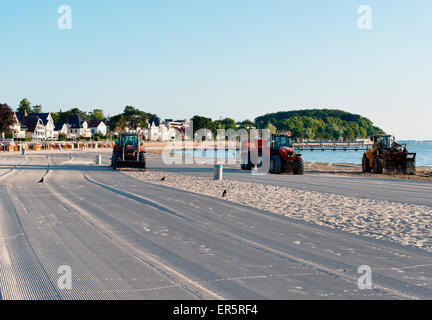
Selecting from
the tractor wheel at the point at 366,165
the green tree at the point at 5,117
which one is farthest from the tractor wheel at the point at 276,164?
the green tree at the point at 5,117

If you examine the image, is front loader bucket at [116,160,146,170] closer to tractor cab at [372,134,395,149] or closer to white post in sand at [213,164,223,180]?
white post in sand at [213,164,223,180]

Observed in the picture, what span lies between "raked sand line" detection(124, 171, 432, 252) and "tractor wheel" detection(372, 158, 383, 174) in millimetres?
13042

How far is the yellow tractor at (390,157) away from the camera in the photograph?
2967 cm

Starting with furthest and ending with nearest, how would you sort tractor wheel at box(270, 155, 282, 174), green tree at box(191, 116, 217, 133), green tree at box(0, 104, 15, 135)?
green tree at box(191, 116, 217, 133) < green tree at box(0, 104, 15, 135) < tractor wheel at box(270, 155, 282, 174)

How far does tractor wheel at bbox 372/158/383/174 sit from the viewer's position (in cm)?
3062

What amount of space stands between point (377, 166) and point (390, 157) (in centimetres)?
136

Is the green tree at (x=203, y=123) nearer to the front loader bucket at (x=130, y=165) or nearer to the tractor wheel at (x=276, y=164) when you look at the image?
the front loader bucket at (x=130, y=165)

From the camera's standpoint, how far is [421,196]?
1823 centimetres

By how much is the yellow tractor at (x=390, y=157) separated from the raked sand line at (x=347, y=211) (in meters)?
12.7

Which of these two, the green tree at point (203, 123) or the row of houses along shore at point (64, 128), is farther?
the green tree at point (203, 123)

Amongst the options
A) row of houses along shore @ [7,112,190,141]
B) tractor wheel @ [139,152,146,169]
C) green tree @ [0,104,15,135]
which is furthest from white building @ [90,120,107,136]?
tractor wheel @ [139,152,146,169]

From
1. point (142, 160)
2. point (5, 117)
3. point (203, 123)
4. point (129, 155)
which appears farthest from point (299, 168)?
point (203, 123)

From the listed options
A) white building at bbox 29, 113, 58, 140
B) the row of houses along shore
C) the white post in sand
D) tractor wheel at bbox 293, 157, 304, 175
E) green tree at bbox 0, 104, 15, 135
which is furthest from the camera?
white building at bbox 29, 113, 58, 140
